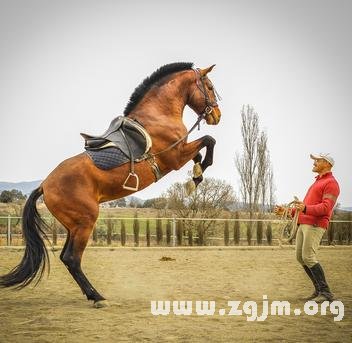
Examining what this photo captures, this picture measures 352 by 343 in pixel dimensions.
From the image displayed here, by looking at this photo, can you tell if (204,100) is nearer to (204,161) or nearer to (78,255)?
(204,161)

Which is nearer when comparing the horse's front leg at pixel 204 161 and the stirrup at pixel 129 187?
the stirrup at pixel 129 187

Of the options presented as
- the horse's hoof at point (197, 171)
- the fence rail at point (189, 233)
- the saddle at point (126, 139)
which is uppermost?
the saddle at point (126, 139)

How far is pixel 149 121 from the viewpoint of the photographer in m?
6.43

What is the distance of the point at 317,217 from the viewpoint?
6.46m

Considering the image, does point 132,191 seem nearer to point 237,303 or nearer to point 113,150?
point 113,150

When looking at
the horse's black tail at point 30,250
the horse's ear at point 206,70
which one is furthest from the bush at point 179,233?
the horse's black tail at point 30,250

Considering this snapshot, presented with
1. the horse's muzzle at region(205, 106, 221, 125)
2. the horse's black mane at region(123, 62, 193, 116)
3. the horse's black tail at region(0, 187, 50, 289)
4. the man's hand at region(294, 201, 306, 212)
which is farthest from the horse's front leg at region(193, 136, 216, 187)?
the horse's black tail at region(0, 187, 50, 289)

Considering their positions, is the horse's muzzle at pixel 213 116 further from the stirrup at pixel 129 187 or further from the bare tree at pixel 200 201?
the bare tree at pixel 200 201

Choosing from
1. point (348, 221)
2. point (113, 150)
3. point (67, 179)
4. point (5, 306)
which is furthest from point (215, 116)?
point (348, 221)

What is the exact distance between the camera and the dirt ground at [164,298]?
452 cm

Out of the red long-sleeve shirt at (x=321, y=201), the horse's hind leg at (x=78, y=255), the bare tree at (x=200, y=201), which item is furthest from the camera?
the bare tree at (x=200, y=201)

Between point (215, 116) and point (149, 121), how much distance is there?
38.3 inches

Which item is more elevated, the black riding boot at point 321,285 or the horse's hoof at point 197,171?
the horse's hoof at point 197,171

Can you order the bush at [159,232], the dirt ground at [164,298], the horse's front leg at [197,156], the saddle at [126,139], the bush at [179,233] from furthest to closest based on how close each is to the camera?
the bush at [159,232] → the bush at [179,233] → the horse's front leg at [197,156] → the saddle at [126,139] → the dirt ground at [164,298]
